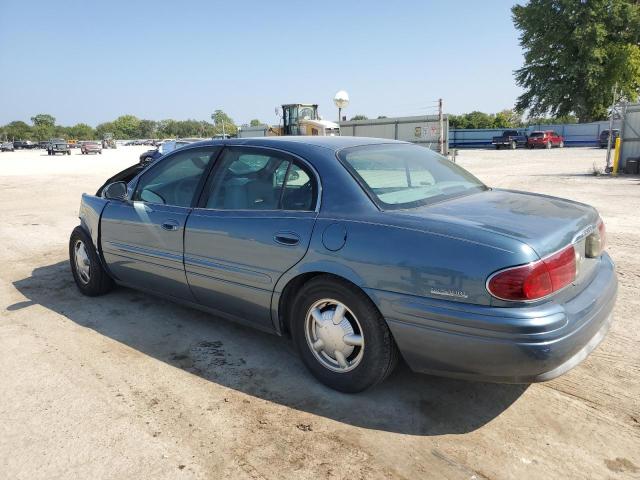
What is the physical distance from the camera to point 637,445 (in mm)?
2459

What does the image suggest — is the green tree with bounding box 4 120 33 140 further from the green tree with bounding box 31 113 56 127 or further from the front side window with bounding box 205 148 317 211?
the front side window with bounding box 205 148 317 211

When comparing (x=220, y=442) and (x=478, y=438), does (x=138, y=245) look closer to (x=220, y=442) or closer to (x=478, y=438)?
(x=220, y=442)

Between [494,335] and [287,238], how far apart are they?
4.29ft

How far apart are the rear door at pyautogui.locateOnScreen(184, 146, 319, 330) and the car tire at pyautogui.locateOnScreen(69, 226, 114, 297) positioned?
A: 1.47m

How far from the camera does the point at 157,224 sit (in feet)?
12.7

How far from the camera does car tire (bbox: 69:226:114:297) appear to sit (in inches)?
182

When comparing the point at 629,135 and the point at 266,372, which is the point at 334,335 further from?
the point at 629,135

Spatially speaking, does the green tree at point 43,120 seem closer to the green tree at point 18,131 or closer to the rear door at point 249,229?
the green tree at point 18,131

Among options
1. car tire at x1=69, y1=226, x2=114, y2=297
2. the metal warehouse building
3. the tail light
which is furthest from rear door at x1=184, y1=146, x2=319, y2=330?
the metal warehouse building

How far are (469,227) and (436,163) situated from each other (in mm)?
1328

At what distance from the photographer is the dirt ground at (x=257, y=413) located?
237 cm

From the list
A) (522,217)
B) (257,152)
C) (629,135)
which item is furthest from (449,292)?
(629,135)

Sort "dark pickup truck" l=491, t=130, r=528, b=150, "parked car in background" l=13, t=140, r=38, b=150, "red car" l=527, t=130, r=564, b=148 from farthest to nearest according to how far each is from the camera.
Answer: "parked car in background" l=13, t=140, r=38, b=150 → "dark pickup truck" l=491, t=130, r=528, b=150 → "red car" l=527, t=130, r=564, b=148

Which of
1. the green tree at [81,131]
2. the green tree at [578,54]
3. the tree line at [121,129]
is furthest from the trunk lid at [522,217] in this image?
the green tree at [81,131]
